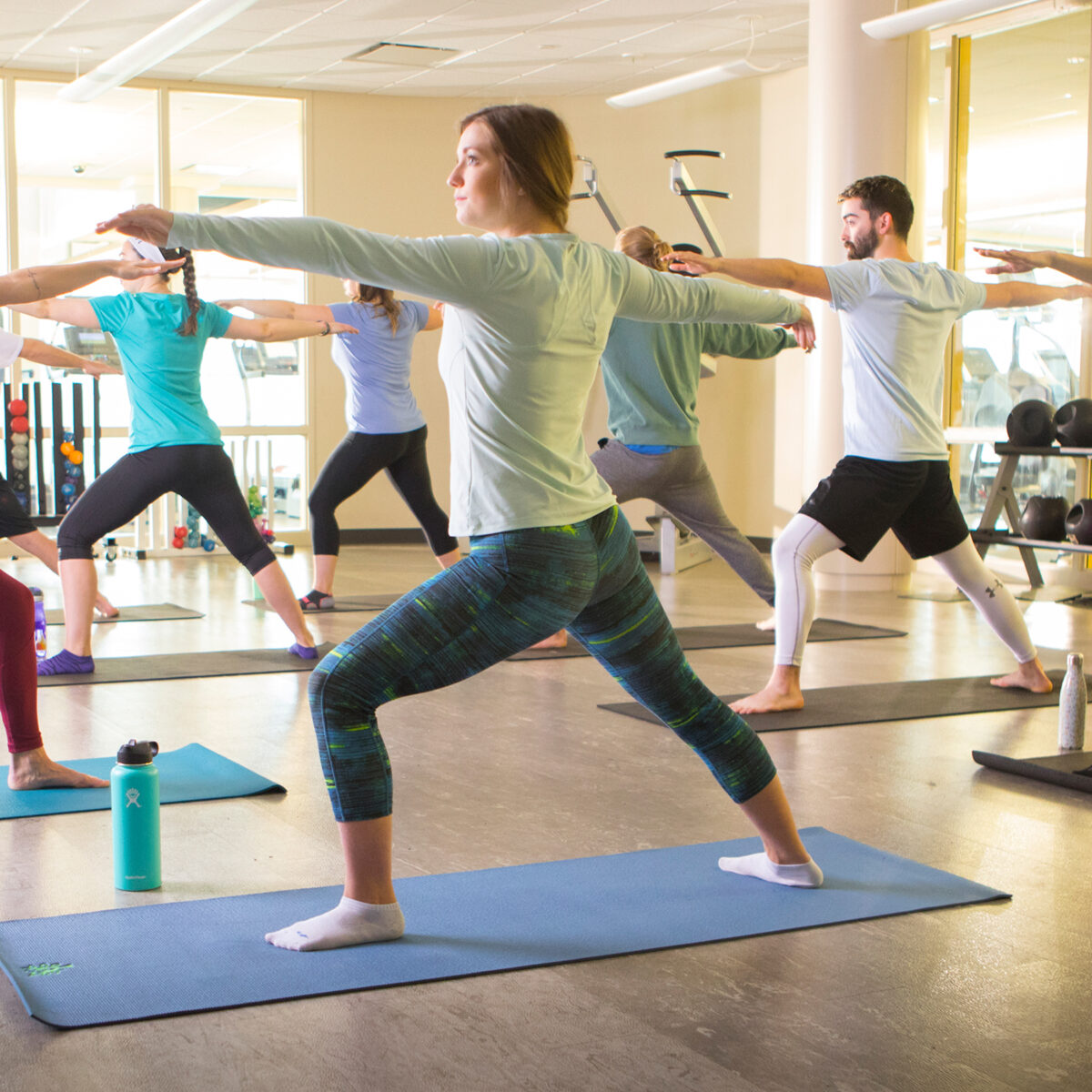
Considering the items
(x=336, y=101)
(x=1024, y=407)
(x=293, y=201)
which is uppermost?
(x=336, y=101)

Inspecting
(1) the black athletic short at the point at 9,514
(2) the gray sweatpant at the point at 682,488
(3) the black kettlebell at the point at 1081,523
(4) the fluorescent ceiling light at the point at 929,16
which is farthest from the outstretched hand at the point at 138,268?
(3) the black kettlebell at the point at 1081,523

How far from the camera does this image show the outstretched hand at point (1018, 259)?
11.4 ft

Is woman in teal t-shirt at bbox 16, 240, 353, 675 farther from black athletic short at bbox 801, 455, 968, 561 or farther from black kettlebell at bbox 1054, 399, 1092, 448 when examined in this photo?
black kettlebell at bbox 1054, 399, 1092, 448

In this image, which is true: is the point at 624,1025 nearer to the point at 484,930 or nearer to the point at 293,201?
the point at 484,930

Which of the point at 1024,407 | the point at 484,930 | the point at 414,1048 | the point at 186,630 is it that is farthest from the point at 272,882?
the point at 1024,407

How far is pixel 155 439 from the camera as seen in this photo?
175 inches

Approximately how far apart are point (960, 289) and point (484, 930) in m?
2.44

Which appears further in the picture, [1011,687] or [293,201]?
[293,201]

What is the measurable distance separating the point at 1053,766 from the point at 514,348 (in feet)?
6.55

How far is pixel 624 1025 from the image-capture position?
1.89 metres

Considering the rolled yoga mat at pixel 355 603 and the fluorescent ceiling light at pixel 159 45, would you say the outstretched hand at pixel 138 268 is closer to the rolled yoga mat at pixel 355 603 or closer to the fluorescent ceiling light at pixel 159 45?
the rolled yoga mat at pixel 355 603

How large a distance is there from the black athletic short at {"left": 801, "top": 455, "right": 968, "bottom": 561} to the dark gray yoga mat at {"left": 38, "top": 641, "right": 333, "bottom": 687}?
6.19 feet

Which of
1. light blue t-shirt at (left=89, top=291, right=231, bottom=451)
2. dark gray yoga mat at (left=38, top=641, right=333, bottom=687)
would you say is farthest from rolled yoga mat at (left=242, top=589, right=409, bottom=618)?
light blue t-shirt at (left=89, top=291, right=231, bottom=451)

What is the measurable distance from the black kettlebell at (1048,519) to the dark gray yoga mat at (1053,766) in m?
3.65
